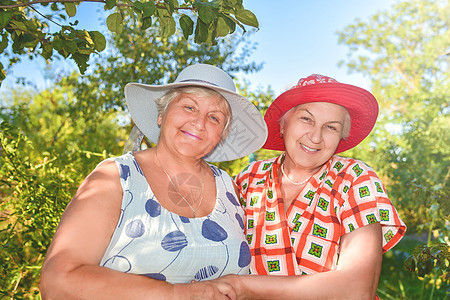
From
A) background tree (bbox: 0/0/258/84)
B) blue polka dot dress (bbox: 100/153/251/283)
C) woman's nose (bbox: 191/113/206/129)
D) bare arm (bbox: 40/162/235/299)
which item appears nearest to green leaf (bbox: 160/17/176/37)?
background tree (bbox: 0/0/258/84)

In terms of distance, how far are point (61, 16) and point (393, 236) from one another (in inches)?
107

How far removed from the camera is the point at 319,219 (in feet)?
7.39

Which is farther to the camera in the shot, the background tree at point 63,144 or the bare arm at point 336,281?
the background tree at point 63,144

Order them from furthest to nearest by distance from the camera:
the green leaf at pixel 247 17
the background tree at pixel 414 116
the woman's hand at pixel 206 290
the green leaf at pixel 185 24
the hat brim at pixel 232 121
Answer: the background tree at pixel 414 116
the hat brim at pixel 232 121
the green leaf at pixel 185 24
the green leaf at pixel 247 17
the woman's hand at pixel 206 290

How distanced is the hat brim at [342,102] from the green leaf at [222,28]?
28.9 inches

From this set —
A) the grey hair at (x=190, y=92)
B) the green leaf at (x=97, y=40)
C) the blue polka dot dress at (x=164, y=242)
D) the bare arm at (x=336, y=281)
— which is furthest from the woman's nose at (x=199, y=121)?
the bare arm at (x=336, y=281)

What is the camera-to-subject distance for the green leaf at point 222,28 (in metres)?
1.98

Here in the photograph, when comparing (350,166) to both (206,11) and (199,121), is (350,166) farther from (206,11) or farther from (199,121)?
(206,11)

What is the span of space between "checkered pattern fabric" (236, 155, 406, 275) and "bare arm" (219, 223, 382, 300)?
114mm

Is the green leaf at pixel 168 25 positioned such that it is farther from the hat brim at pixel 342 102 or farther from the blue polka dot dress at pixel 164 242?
the hat brim at pixel 342 102

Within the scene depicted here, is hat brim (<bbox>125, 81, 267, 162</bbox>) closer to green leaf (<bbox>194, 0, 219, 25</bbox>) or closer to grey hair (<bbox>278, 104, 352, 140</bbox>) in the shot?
grey hair (<bbox>278, 104, 352, 140</bbox>)

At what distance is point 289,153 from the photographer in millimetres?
2570

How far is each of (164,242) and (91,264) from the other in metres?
0.37

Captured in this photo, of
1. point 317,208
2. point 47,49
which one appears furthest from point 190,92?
point 317,208
